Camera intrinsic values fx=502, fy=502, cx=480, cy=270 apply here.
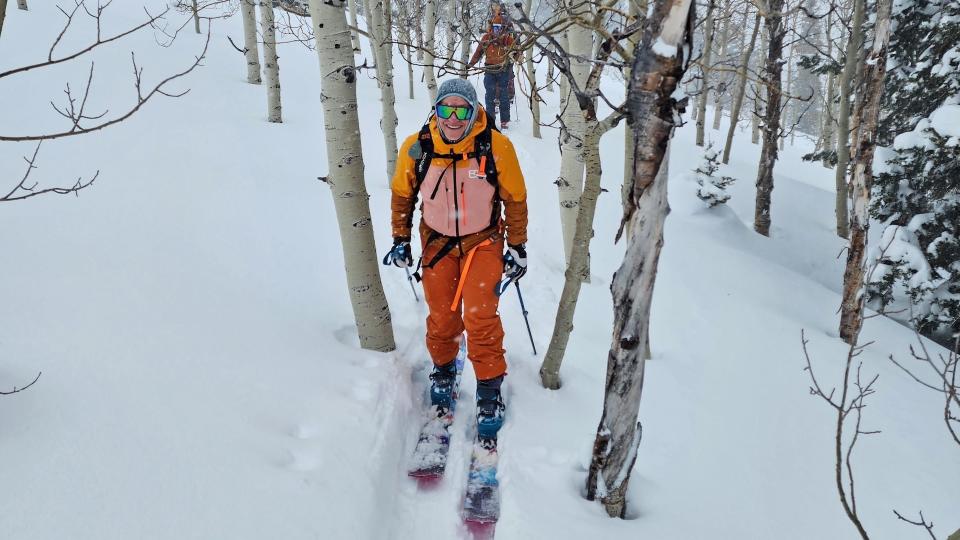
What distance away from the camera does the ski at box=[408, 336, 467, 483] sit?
134 inches

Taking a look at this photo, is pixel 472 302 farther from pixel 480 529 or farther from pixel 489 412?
pixel 480 529

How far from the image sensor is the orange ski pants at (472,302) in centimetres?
368

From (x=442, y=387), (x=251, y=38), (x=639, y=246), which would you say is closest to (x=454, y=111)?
(x=639, y=246)

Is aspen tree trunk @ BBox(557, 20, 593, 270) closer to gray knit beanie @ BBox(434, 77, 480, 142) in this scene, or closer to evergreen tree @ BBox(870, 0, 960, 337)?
gray knit beanie @ BBox(434, 77, 480, 142)

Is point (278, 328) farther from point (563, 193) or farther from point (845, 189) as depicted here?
point (845, 189)

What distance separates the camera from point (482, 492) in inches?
128

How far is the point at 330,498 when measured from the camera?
2.82m

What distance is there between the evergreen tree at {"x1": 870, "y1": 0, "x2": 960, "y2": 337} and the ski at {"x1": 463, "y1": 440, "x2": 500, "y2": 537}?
766 cm

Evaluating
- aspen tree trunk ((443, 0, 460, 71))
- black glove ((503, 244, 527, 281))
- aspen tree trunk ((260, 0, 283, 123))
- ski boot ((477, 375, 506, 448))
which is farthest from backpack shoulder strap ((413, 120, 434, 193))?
aspen tree trunk ((260, 0, 283, 123))

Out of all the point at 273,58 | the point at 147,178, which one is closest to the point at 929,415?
the point at 147,178

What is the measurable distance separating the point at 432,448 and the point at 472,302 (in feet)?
3.57

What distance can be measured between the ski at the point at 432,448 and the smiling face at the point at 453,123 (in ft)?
6.41

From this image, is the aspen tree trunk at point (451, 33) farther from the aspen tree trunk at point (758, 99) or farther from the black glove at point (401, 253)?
the aspen tree trunk at point (758, 99)

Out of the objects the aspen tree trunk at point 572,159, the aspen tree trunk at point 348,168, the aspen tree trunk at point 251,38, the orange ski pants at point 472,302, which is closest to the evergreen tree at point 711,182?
the aspen tree trunk at point 572,159
